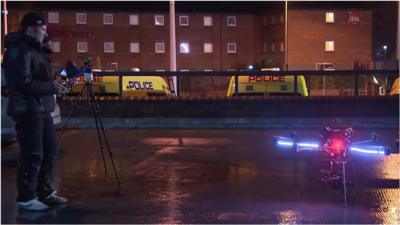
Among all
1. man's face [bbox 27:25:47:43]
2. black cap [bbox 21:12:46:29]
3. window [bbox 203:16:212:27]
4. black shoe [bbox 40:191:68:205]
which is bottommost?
black shoe [bbox 40:191:68:205]

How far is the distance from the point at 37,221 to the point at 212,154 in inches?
191

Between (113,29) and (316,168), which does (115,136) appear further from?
(113,29)

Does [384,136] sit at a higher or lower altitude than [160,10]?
lower

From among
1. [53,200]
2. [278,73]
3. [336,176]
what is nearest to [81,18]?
[278,73]

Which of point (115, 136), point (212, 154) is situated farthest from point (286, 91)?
point (212, 154)

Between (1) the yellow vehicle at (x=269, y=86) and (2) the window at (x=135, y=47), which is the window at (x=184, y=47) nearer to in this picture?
(2) the window at (x=135, y=47)

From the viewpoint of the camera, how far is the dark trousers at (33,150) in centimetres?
648

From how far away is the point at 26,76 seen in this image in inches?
250

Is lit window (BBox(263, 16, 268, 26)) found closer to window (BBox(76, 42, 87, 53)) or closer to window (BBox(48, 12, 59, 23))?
window (BBox(76, 42, 87, 53))

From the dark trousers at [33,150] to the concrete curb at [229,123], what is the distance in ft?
27.8

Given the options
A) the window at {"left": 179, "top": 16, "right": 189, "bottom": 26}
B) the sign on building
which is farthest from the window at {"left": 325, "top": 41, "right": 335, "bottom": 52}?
the window at {"left": 179, "top": 16, "right": 189, "bottom": 26}

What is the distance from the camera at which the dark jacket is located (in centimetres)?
636

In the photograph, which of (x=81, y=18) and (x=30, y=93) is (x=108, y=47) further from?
(x=30, y=93)

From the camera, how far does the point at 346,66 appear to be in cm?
6669
